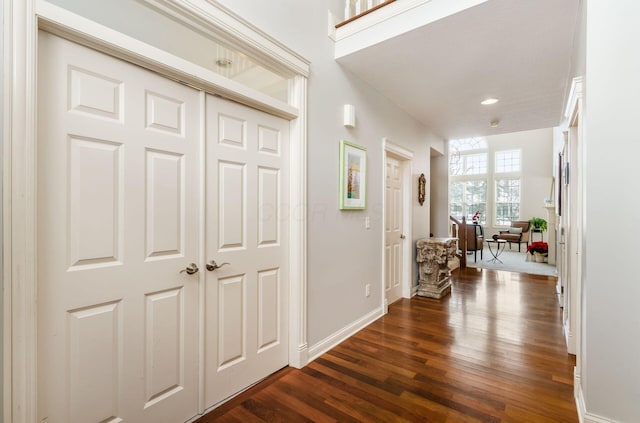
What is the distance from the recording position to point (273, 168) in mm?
2176

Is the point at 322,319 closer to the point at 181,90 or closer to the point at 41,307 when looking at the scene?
the point at 41,307

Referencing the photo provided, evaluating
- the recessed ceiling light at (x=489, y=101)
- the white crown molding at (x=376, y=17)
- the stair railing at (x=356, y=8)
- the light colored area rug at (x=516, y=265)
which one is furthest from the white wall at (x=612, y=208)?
the light colored area rug at (x=516, y=265)

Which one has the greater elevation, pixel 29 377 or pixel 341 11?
pixel 341 11

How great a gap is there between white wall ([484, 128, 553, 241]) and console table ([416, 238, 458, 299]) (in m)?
6.97

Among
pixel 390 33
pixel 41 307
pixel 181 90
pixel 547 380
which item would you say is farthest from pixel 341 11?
pixel 547 380

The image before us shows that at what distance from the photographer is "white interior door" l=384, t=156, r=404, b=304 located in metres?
3.82

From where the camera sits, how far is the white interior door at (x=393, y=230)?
382cm

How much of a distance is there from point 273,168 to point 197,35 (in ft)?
3.04

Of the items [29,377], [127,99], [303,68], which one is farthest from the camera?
[303,68]

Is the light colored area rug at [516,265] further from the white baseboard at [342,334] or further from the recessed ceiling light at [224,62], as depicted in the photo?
the recessed ceiling light at [224,62]

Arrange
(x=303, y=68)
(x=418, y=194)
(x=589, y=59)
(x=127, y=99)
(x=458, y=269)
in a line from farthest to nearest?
(x=458, y=269), (x=418, y=194), (x=303, y=68), (x=589, y=59), (x=127, y=99)

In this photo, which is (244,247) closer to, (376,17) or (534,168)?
(376,17)

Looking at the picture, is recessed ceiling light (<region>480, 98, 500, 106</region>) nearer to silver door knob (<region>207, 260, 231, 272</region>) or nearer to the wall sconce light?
the wall sconce light

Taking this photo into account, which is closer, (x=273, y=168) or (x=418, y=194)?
(x=273, y=168)
